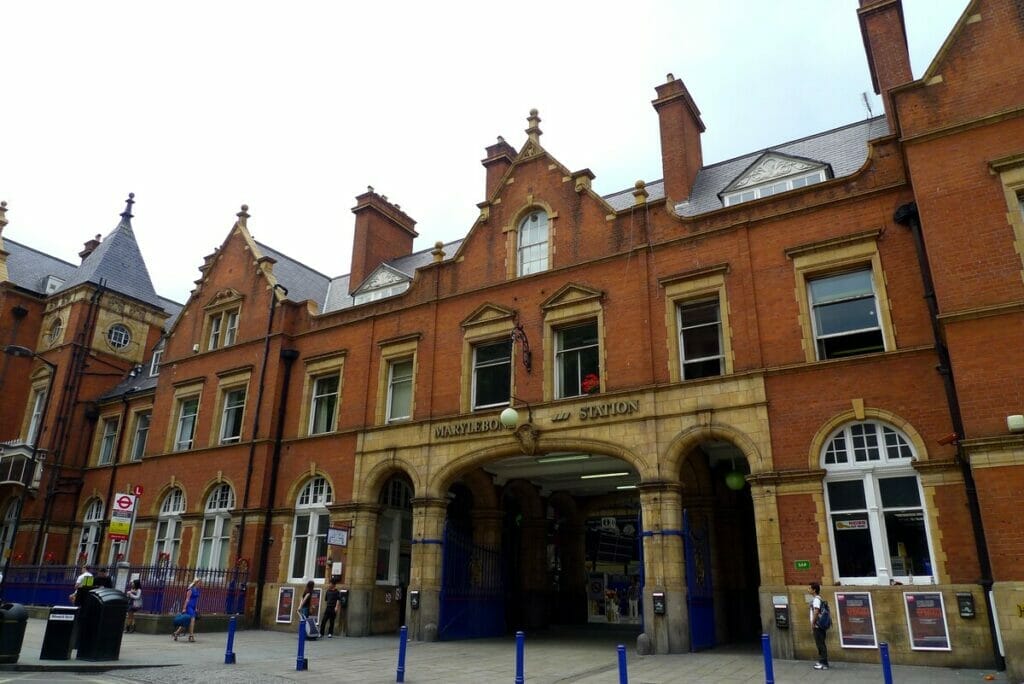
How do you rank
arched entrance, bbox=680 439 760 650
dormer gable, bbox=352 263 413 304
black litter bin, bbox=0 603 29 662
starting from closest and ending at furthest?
black litter bin, bbox=0 603 29 662 → arched entrance, bbox=680 439 760 650 → dormer gable, bbox=352 263 413 304

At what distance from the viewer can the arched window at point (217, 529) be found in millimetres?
25188

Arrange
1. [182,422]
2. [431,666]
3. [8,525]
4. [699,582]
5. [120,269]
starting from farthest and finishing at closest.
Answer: [120,269]
[8,525]
[182,422]
[699,582]
[431,666]

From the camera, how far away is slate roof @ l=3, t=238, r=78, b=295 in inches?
1494

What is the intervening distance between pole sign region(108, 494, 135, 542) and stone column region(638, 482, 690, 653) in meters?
12.2

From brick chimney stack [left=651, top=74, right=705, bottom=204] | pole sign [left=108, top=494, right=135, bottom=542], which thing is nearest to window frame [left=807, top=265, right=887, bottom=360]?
brick chimney stack [left=651, top=74, right=705, bottom=204]

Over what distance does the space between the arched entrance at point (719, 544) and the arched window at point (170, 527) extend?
740 inches

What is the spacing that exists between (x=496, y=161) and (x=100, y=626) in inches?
762

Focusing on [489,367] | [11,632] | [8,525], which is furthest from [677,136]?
[8,525]

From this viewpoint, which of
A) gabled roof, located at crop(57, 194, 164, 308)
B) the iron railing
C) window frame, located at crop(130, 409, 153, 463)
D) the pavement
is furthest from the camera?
gabled roof, located at crop(57, 194, 164, 308)

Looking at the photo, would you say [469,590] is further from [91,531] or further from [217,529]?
[91,531]

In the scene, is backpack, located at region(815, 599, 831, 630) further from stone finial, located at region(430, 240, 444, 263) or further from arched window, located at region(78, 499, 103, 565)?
arched window, located at region(78, 499, 103, 565)

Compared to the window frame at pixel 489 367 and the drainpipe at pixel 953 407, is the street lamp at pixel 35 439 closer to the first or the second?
the window frame at pixel 489 367

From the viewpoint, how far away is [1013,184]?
1417 centimetres

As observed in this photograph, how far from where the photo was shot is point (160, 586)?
848 inches
